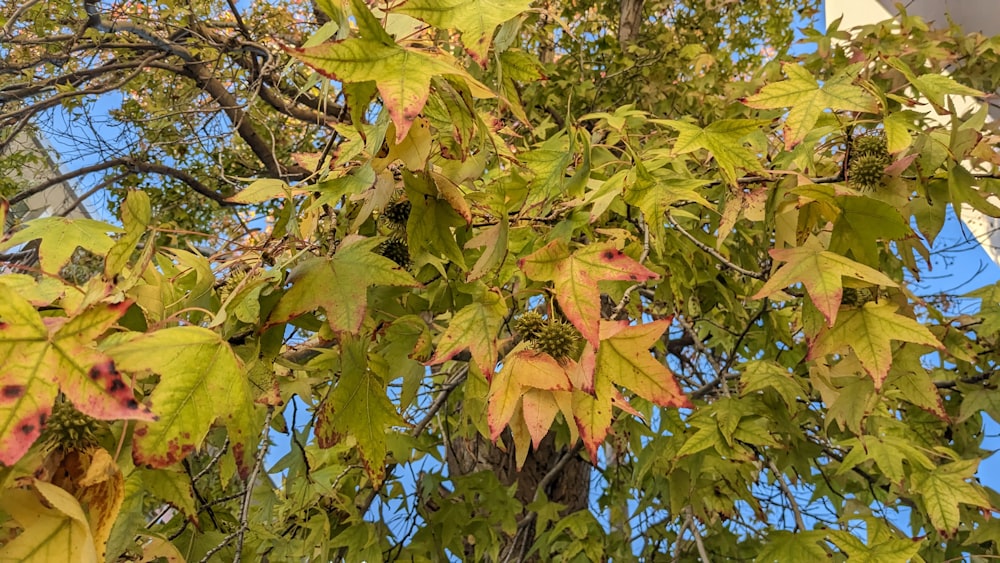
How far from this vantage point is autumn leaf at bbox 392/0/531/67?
0.84 meters

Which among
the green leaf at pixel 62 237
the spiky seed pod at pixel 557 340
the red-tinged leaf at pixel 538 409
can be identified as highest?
the green leaf at pixel 62 237

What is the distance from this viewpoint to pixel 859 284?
1.16m

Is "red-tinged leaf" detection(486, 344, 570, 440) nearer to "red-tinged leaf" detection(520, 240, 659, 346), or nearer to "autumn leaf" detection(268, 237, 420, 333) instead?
"red-tinged leaf" detection(520, 240, 659, 346)

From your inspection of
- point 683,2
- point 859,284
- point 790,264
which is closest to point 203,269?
point 790,264

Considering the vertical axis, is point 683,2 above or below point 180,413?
above

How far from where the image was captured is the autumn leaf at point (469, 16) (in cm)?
84

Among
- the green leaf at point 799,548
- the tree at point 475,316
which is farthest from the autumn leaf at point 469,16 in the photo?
the green leaf at point 799,548

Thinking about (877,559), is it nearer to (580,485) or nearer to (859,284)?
(859,284)

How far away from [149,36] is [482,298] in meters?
2.77

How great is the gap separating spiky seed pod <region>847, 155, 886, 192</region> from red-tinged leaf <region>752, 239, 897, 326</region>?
30 centimetres

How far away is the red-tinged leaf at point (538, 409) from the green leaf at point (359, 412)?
8.5 inches

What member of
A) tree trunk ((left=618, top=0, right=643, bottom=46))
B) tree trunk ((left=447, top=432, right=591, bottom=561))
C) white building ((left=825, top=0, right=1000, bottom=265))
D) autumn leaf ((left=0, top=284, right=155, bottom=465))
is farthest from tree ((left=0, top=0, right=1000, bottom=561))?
white building ((left=825, top=0, right=1000, bottom=265))

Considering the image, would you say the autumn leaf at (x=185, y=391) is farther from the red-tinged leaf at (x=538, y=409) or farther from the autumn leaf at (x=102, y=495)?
the red-tinged leaf at (x=538, y=409)

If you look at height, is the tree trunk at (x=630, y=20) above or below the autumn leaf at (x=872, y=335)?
above
